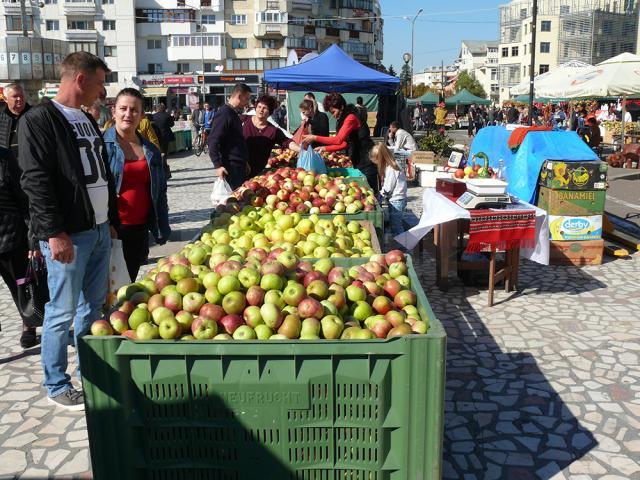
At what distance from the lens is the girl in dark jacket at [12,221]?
5.05 meters

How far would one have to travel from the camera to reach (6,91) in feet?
18.9

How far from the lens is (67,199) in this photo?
388 centimetres

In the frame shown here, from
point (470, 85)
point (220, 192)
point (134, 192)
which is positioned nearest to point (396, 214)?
point (220, 192)

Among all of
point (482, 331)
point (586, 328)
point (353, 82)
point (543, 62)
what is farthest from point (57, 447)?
point (543, 62)

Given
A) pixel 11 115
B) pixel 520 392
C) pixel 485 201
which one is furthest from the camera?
pixel 485 201

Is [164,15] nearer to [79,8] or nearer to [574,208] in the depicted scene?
[79,8]

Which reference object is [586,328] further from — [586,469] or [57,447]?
[57,447]

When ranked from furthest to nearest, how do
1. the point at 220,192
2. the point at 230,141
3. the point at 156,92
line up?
the point at 156,92, the point at 230,141, the point at 220,192

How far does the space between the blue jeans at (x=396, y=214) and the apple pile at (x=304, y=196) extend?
2.27 meters

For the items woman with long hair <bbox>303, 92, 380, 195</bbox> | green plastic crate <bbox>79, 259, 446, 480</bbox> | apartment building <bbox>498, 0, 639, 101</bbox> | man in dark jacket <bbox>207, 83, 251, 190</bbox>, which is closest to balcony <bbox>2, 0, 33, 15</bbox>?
apartment building <bbox>498, 0, 639, 101</bbox>

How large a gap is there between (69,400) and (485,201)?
4397 mm

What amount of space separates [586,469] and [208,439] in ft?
7.38

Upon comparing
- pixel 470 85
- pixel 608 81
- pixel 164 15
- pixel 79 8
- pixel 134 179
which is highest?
pixel 79 8

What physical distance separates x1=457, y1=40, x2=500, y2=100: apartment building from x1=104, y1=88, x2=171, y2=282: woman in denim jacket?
125884 millimetres
